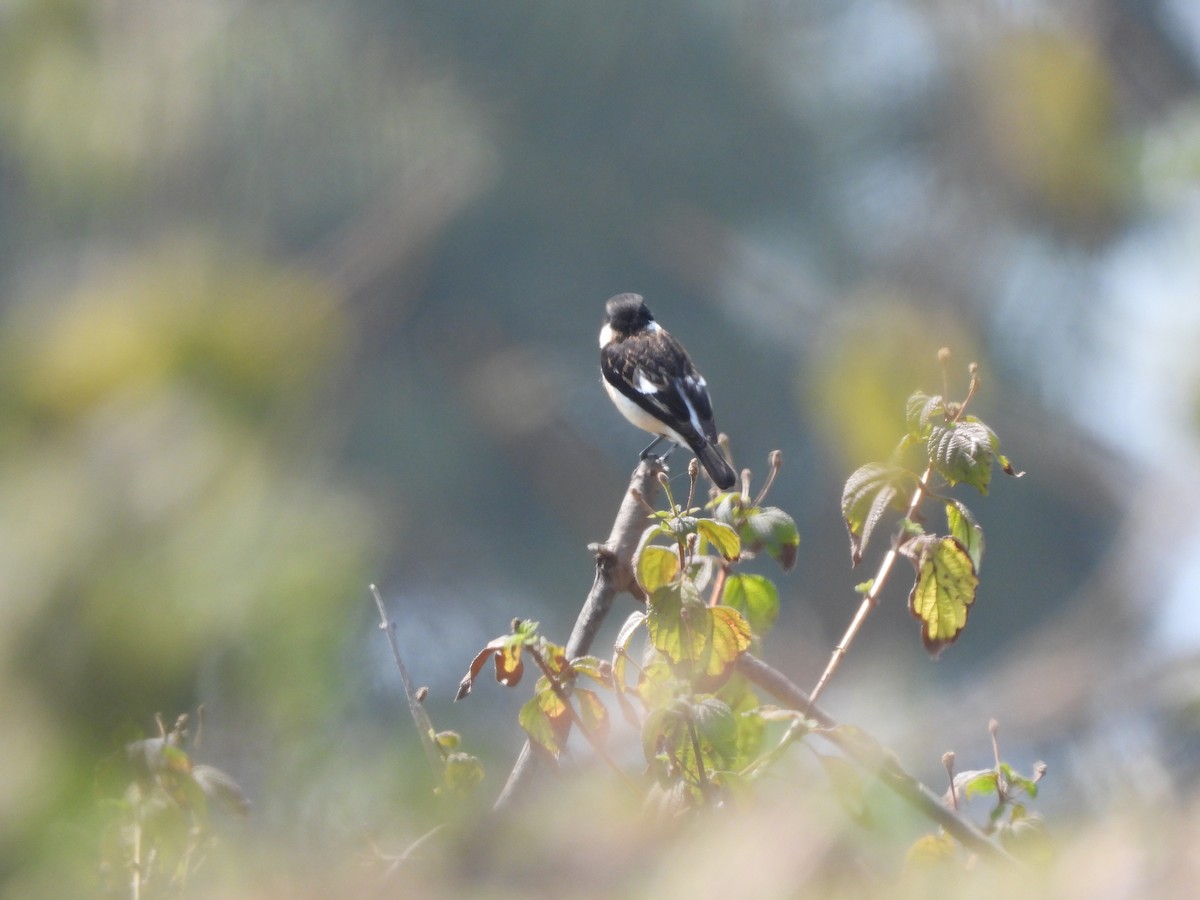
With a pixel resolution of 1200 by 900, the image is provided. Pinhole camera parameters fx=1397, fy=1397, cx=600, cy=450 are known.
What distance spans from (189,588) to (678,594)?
2.09ft

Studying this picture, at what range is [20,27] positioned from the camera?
15.8 feet

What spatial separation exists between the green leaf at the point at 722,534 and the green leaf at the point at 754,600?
92 millimetres

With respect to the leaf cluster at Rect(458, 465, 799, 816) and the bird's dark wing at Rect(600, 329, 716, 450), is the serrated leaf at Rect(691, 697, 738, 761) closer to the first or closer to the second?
the leaf cluster at Rect(458, 465, 799, 816)

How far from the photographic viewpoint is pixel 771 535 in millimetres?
1046

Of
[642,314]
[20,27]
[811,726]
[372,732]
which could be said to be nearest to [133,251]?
[20,27]

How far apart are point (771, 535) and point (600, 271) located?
10795 mm

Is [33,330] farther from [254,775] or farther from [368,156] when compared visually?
[368,156]

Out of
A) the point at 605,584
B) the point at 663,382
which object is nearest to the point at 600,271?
the point at 663,382

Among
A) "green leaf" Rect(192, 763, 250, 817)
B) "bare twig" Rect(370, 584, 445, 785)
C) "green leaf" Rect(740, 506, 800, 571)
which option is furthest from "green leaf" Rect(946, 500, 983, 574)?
"green leaf" Rect(192, 763, 250, 817)

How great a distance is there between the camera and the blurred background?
439cm

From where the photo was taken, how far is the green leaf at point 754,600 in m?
1.09

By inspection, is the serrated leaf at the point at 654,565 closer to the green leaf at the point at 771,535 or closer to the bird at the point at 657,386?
the green leaf at the point at 771,535

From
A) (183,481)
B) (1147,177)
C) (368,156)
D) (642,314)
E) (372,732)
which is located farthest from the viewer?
(368,156)

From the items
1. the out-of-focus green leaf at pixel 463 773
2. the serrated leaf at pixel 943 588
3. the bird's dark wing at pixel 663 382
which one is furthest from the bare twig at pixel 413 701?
the bird's dark wing at pixel 663 382
